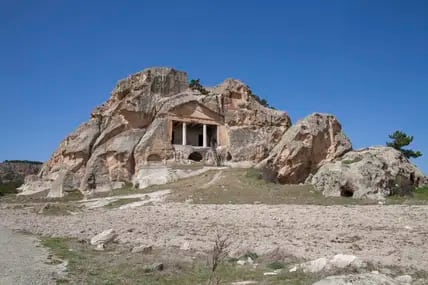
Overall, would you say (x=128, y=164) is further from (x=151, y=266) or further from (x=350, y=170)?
(x=151, y=266)

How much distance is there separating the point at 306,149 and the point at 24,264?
3644cm

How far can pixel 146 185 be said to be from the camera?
4031cm

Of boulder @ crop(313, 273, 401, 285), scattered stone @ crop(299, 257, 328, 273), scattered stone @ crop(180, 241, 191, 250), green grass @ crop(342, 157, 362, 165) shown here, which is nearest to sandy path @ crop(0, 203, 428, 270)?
scattered stone @ crop(180, 241, 191, 250)

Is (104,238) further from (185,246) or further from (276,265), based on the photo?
(276,265)

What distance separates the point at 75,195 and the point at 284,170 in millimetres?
21675

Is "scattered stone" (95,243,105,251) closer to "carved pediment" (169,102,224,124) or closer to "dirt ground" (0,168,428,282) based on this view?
"dirt ground" (0,168,428,282)

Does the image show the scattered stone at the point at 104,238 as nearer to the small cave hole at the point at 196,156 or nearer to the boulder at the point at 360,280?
the boulder at the point at 360,280

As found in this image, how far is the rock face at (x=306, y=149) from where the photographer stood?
145 ft

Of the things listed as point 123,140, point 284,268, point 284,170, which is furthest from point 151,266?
point 123,140

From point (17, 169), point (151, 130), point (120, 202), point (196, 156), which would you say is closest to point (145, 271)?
point (120, 202)

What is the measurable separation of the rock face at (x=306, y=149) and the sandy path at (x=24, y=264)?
1175 inches

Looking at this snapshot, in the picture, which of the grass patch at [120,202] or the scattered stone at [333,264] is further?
the grass patch at [120,202]

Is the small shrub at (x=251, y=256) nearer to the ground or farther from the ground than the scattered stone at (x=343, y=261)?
nearer to the ground

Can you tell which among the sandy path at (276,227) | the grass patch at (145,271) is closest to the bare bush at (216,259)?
the grass patch at (145,271)
